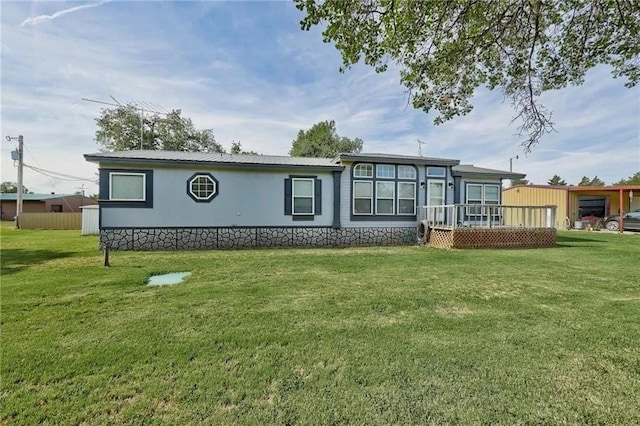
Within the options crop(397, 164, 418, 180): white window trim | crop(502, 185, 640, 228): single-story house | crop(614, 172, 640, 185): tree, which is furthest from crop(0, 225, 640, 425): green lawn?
crop(614, 172, 640, 185): tree

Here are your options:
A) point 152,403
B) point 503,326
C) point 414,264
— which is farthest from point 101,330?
point 414,264

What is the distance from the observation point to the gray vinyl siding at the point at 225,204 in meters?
10.2

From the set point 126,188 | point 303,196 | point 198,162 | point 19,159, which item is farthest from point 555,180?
point 19,159

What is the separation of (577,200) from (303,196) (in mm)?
21939

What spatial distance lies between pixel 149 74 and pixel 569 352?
13.6 meters

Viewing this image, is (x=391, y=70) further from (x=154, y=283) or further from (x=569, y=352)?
(x=154, y=283)

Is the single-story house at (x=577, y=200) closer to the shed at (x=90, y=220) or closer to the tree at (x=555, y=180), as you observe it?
the shed at (x=90, y=220)

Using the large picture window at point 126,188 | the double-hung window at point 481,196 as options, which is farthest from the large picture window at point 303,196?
the double-hung window at point 481,196

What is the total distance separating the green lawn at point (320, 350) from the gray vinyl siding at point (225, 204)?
4.61m

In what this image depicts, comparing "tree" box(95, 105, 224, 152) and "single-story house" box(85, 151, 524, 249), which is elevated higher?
"tree" box(95, 105, 224, 152)

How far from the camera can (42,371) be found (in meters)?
2.50

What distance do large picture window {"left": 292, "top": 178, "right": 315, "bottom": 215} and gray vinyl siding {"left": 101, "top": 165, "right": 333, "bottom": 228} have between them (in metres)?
0.28

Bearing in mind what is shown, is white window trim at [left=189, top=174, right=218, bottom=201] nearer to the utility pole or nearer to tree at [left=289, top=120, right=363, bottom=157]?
the utility pole

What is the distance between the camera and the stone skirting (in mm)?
10531
